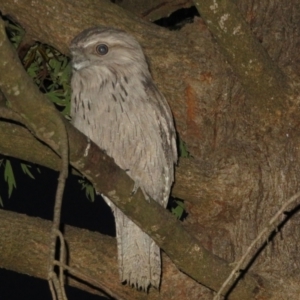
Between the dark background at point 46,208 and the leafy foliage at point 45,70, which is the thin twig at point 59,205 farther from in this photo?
the dark background at point 46,208

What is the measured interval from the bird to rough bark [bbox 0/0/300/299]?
0.10 metres

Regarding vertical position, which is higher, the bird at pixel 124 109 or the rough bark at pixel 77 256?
the bird at pixel 124 109

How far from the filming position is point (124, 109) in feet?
9.70

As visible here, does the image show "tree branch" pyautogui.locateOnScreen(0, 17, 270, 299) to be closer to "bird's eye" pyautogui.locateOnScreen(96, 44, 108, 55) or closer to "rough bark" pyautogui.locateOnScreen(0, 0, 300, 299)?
"rough bark" pyautogui.locateOnScreen(0, 0, 300, 299)

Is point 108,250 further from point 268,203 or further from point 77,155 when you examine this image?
point 77,155

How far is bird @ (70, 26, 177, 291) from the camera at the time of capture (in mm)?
2953

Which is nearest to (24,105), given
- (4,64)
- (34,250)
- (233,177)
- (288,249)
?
(4,64)

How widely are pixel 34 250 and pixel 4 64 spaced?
1098 millimetres

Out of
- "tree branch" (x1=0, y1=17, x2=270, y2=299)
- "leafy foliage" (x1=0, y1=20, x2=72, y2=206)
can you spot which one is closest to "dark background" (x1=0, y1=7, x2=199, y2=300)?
"leafy foliage" (x1=0, y1=20, x2=72, y2=206)

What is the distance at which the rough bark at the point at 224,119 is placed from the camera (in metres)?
2.92

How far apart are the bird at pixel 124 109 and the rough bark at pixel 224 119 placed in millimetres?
98

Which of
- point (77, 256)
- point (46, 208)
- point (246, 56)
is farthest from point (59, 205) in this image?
point (46, 208)

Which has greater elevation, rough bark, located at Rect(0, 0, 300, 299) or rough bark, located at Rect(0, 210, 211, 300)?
rough bark, located at Rect(0, 0, 300, 299)

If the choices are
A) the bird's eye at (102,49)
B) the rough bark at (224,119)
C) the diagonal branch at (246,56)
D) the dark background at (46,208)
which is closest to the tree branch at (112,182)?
the rough bark at (224,119)
